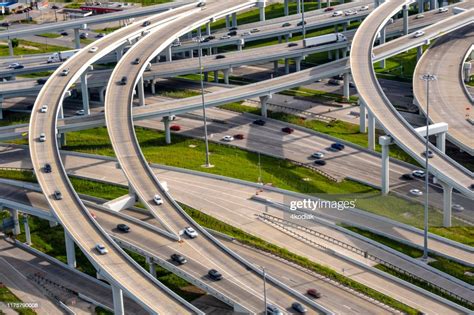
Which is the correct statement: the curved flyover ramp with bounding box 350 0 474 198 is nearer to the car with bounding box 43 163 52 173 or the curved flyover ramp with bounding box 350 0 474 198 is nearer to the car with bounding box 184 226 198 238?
the car with bounding box 184 226 198 238

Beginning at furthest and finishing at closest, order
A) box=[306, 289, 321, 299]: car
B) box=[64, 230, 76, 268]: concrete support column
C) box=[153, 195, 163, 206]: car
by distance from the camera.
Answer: box=[153, 195, 163, 206]: car
box=[64, 230, 76, 268]: concrete support column
box=[306, 289, 321, 299]: car

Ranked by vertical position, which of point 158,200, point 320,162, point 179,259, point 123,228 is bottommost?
point 179,259

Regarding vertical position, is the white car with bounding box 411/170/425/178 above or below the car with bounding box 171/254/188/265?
above

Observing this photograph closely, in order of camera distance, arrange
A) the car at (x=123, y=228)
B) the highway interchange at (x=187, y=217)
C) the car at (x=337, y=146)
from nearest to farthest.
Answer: the highway interchange at (x=187, y=217)
the car at (x=123, y=228)
the car at (x=337, y=146)

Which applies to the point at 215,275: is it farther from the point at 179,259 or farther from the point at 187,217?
the point at 187,217

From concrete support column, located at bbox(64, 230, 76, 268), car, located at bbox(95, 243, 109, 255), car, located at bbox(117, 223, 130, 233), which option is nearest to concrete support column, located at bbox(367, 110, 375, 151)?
car, located at bbox(117, 223, 130, 233)

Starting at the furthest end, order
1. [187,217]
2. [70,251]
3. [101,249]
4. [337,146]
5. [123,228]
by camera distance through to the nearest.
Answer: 1. [337,146]
2. [123,228]
3. [70,251]
4. [187,217]
5. [101,249]

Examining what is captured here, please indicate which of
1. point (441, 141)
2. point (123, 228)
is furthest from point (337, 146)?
point (123, 228)

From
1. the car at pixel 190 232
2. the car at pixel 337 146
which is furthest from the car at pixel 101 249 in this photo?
the car at pixel 337 146

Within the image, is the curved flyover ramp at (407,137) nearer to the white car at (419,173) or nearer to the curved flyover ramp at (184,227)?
the white car at (419,173)
